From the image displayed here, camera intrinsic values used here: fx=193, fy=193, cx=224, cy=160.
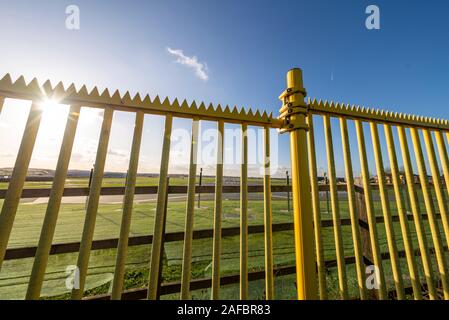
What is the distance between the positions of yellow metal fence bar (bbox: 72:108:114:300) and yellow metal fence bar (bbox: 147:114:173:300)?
0.43 meters

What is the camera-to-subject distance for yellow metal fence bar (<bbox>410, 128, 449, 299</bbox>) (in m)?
2.15

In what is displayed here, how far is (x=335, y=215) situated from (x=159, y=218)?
167cm

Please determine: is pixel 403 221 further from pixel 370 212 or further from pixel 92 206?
pixel 92 206

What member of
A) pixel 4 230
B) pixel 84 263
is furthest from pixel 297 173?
pixel 4 230

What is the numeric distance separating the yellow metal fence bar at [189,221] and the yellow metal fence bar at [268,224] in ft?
2.20

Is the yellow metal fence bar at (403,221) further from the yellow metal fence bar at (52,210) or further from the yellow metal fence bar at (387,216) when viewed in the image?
the yellow metal fence bar at (52,210)

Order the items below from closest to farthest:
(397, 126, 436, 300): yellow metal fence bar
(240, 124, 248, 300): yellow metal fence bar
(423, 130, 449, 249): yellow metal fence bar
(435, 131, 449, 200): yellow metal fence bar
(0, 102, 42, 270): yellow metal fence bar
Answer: (0, 102, 42, 270): yellow metal fence bar
(240, 124, 248, 300): yellow metal fence bar
(397, 126, 436, 300): yellow metal fence bar
(423, 130, 449, 249): yellow metal fence bar
(435, 131, 449, 200): yellow metal fence bar

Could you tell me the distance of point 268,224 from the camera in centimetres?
178

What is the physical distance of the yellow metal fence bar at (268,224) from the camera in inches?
67.0

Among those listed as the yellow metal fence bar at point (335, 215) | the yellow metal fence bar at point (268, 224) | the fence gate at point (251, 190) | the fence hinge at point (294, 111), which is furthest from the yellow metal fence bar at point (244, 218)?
the yellow metal fence bar at point (335, 215)

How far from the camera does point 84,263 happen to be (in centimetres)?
137

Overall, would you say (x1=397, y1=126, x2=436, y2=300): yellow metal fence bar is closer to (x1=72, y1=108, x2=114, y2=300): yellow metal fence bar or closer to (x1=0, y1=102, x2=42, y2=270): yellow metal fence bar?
(x1=72, y1=108, x2=114, y2=300): yellow metal fence bar

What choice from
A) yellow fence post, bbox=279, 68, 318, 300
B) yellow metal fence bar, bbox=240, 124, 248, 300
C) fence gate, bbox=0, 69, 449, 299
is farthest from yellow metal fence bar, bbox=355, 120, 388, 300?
yellow metal fence bar, bbox=240, 124, 248, 300

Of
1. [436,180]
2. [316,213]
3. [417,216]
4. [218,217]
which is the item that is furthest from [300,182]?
[436,180]
